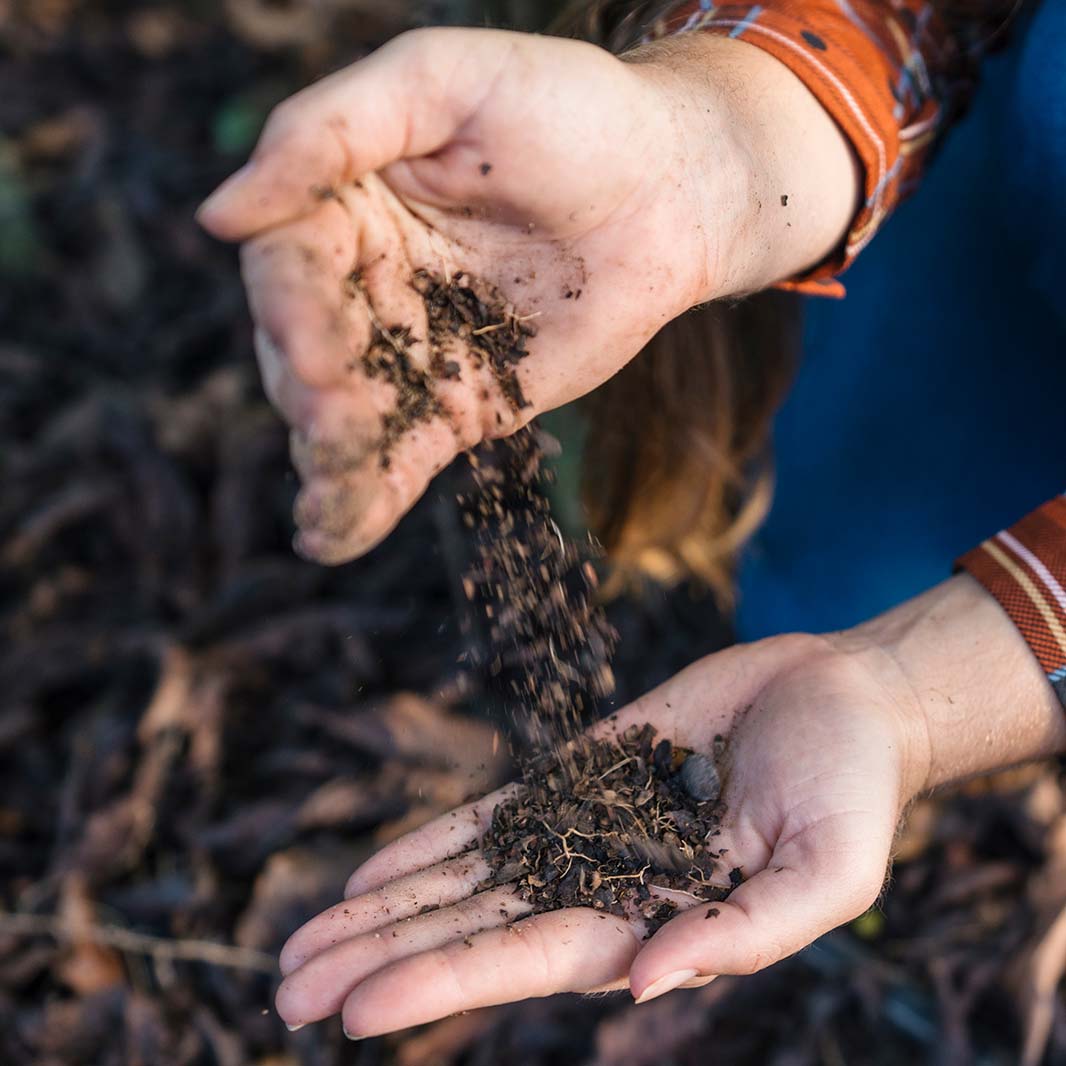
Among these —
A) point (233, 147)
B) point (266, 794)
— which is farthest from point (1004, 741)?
point (233, 147)

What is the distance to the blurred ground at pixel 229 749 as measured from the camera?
2.49 metres

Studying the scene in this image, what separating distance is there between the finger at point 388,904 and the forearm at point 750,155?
3.95ft

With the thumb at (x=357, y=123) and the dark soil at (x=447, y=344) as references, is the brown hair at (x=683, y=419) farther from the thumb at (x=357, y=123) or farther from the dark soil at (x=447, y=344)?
the thumb at (x=357, y=123)

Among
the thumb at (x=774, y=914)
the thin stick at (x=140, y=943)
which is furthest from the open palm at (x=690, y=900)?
the thin stick at (x=140, y=943)

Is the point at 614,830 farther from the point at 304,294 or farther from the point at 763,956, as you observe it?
the point at 304,294

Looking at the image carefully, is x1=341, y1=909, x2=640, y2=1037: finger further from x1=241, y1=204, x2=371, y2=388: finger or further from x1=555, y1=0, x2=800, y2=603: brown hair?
x1=555, y1=0, x2=800, y2=603: brown hair

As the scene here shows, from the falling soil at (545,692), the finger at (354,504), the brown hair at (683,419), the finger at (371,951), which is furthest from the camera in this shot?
the brown hair at (683,419)

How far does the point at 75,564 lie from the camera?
3199 mm

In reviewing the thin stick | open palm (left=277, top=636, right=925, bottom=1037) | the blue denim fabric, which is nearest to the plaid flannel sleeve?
open palm (left=277, top=636, right=925, bottom=1037)

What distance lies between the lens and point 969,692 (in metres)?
1.87

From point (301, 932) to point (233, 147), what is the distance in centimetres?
358

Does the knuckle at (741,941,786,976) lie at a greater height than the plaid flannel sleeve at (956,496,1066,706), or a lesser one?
lesser

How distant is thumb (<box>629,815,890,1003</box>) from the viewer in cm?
154

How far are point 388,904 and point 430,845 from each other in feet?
0.57
